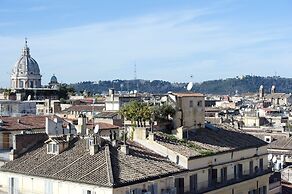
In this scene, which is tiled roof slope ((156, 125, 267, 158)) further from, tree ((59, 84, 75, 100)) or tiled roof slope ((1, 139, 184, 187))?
tree ((59, 84, 75, 100))

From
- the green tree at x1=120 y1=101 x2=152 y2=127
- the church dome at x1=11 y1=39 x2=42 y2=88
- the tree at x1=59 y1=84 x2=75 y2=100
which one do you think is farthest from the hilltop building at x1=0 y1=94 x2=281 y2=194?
the church dome at x1=11 y1=39 x2=42 y2=88

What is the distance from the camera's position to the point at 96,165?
1244 inches

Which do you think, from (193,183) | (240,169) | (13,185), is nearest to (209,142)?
(240,169)

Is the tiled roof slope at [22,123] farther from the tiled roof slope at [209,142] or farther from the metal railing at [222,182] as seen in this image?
the metal railing at [222,182]

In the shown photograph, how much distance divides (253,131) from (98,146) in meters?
55.5

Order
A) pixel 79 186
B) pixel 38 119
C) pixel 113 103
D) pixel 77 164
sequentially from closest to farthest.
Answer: pixel 79 186, pixel 77 164, pixel 38 119, pixel 113 103

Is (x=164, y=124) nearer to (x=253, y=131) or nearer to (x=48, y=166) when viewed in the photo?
(x=48, y=166)

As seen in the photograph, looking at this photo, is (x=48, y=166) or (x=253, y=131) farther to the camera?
(x=253, y=131)

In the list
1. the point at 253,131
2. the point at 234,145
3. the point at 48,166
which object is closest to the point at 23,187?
the point at 48,166

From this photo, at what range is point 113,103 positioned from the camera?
310 feet

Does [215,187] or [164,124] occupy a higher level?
[164,124]

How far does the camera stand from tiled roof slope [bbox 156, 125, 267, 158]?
123ft

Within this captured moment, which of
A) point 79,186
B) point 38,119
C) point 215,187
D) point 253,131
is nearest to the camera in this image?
point 79,186

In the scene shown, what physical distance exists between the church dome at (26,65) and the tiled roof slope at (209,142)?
442 ft
